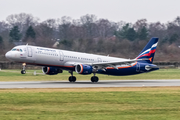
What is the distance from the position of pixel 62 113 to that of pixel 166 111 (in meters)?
5.29

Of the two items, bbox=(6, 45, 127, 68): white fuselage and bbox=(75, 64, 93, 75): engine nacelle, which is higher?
bbox=(6, 45, 127, 68): white fuselage

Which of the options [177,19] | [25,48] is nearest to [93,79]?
[25,48]

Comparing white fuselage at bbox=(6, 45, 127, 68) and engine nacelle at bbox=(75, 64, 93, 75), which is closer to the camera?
white fuselage at bbox=(6, 45, 127, 68)

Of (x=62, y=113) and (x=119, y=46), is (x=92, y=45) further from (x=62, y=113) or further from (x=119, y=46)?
(x=62, y=113)

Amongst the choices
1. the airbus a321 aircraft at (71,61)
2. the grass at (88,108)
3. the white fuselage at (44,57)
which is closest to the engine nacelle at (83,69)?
the airbus a321 aircraft at (71,61)

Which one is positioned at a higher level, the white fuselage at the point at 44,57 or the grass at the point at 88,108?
the white fuselage at the point at 44,57

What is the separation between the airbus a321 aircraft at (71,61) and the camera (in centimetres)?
3481

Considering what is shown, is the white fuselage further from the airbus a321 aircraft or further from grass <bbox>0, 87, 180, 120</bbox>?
grass <bbox>0, 87, 180, 120</bbox>

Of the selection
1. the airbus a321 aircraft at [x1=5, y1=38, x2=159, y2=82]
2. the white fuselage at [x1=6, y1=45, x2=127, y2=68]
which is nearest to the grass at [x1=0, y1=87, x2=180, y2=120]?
the airbus a321 aircraft at [x1=5, y1=38, x2=159, y2=82]

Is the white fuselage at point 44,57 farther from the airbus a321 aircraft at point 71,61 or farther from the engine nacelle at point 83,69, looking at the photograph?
the engine nacelle at point 83,69

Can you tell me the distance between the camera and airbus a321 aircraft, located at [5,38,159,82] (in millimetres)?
34812

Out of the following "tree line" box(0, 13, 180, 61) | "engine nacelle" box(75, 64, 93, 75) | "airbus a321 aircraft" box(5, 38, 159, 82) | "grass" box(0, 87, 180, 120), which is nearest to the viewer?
"grass" box(0, 87, 180, 120)

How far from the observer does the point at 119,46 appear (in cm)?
7700

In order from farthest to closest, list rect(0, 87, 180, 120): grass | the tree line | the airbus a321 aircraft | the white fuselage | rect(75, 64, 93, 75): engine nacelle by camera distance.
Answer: the tree line
rect(75, 64, 93, 75): engine nacelle
the airbus a321 aircraft
the white fuselage
rect(0, 87, 180, 120): grass
